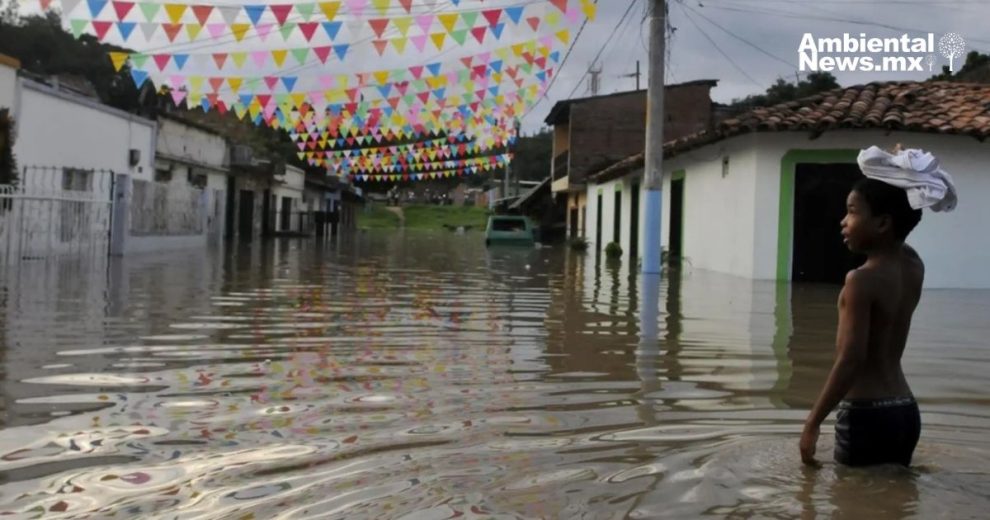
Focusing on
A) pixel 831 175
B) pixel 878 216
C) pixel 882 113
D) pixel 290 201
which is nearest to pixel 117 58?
pixel 831 175

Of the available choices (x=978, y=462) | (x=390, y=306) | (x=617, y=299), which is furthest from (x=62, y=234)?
(x=978, y=462)

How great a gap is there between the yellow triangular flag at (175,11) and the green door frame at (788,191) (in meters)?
10.2

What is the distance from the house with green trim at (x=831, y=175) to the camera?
17.0 m

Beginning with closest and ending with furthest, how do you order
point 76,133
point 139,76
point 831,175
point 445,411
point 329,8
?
1. point 445,411
2. point 329,8
3. point 139,76
4. point 831,175
5. point 76,133

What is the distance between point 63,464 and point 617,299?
9.86 m

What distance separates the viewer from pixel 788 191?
17.8 meters

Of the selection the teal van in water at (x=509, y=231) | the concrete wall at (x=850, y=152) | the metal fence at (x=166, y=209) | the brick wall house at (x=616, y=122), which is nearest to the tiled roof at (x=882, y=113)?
the concrete wall at (x=850, y=152)

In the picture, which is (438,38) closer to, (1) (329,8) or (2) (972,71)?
(1) (329,8)

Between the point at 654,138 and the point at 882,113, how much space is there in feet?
12.8

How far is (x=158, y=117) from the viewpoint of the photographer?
3181cm

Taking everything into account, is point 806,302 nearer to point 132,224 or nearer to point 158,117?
point 132,224

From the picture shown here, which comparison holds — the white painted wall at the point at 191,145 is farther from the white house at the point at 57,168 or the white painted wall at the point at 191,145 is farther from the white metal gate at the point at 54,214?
the white metal gate at the point at 54,214

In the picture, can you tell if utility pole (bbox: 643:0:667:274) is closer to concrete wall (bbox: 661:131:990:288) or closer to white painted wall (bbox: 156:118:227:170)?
concrete wall (bbox: 661:131:990:288)

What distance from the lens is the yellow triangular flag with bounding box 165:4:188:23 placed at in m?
14.3
